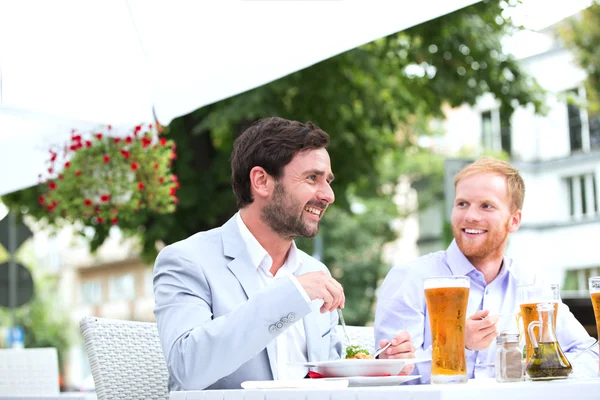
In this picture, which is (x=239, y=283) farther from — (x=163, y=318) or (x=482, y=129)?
(x=482, y=129)

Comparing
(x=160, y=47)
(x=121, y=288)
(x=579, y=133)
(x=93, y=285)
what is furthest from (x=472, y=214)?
(x=93, y=285)

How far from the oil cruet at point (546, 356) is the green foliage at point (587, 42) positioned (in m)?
14.6

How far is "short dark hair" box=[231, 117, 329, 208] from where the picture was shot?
9.95 ft

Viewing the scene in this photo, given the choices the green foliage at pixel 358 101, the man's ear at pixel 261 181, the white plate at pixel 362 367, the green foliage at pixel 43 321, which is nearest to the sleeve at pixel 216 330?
the white plate at pixel 362 367

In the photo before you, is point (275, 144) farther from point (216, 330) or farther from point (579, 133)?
point (579, 133)

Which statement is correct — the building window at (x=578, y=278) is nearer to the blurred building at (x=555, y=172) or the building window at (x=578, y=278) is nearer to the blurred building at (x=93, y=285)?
the blurred building at (x=555, y=172)

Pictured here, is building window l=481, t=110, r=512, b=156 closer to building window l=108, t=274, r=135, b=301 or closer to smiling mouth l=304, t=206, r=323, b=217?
building window l=108, t=274, r=135, b=301

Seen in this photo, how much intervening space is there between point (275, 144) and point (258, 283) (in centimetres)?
53

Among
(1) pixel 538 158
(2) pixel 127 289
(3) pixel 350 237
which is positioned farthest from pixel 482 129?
(2) pixel 127 289

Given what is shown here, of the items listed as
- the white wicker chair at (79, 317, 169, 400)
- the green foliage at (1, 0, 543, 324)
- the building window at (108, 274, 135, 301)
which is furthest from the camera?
the building window at (108, 274, 135, 301)

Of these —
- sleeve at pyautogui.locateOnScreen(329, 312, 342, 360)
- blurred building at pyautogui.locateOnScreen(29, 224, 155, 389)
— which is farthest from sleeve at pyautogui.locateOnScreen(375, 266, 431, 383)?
blurred building at pyautogui.locateOnScreen(29, 224, 155, 389)

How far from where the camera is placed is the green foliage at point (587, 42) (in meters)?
16.0

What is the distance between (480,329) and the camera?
2346 millimetres

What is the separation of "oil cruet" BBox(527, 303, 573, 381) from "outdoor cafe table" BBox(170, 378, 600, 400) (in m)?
0.10
